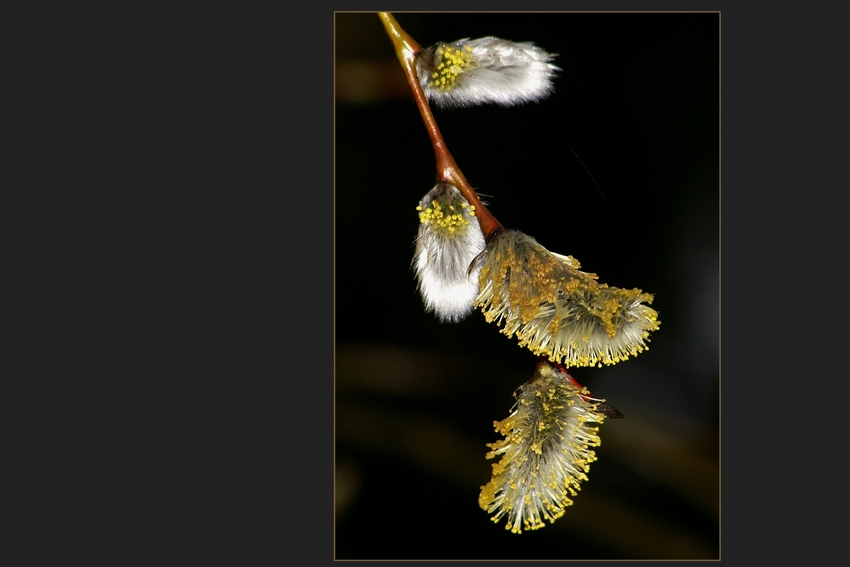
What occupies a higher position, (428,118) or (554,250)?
(428,118)

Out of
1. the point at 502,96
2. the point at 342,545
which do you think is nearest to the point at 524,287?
the point at 502,96

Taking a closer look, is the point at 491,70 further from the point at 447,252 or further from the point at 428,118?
the point at 447,252

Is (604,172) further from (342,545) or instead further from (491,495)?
(342,545)

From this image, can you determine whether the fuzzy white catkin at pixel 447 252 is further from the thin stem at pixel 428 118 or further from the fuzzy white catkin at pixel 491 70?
the fuzzy white catkin at pixel 491 70

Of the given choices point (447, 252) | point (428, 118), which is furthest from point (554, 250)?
point (428, 118)

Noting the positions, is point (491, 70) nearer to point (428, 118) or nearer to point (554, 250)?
point (428, 118)

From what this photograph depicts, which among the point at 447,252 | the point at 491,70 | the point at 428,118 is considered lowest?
the point at 447,252

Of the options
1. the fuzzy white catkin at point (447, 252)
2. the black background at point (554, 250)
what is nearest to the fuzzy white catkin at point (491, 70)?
the black background at point (554, 250)
